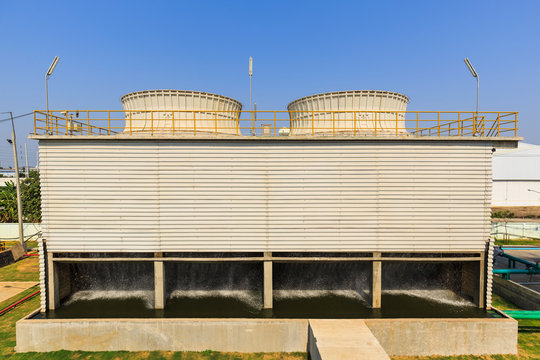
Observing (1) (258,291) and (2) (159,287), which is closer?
(2) (159,287)

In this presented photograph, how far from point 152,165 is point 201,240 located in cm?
446

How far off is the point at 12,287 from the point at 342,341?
21.8 meters

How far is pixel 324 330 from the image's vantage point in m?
11.4

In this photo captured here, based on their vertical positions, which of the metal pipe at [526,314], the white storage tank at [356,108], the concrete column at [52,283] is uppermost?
the white storage tank at [356,108]

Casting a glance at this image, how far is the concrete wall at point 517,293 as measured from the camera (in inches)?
580

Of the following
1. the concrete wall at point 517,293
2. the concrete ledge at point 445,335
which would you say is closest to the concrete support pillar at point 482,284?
the concrete ledge at point 445,335

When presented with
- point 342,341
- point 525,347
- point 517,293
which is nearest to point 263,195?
point 342,341

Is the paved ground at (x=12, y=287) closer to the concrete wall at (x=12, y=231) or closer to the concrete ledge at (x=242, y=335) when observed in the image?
the concrete ledge at (x=242, y=335)

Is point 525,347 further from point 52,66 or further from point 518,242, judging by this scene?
point 52,66

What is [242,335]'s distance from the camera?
12.0m

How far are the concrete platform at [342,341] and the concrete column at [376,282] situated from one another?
9.11 ft

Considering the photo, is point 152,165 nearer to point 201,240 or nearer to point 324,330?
point 201,240

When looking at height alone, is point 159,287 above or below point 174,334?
above

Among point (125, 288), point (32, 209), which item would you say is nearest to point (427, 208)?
point (125, 288)
